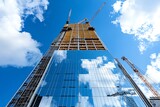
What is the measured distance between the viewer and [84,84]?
6112 cm

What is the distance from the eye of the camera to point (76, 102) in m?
53.0

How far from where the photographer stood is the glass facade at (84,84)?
174ft

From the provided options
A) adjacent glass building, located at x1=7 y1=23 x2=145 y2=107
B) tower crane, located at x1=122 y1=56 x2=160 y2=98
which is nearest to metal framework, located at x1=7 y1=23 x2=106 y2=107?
adjacent glass building, located at x1=7 y1=23 x2=145 y2=107

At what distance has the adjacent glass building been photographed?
Result: 5322cm

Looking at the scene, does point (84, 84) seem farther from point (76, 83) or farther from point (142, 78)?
point (142, 78)

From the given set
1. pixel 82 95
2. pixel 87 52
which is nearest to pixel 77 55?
pixel 87 52

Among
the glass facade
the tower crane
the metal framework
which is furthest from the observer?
the tower crane

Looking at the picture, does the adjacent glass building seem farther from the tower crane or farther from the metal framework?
the tower crane

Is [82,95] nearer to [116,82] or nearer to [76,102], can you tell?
[76,102]

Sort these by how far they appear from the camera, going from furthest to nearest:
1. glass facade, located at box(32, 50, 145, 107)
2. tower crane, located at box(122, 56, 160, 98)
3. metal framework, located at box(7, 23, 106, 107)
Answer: tower crane, located at box(122, 56, 160, 98)
metal framework, located at box(7, 23, 106, 107)
glass facade, located at box(32, 50, 145, 107)

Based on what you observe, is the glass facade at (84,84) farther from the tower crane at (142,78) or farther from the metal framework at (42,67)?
the tower crane at (142,78)

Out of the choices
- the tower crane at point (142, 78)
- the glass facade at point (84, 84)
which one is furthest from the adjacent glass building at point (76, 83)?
the tower crane at point (142, 78)

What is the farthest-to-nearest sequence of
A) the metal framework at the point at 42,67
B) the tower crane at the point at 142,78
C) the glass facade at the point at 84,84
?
the tower crane at the point at 142,78 < the metal framework at the point at 42,67 < the glass facade at the point at 84,84

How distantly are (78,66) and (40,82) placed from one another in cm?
1407
